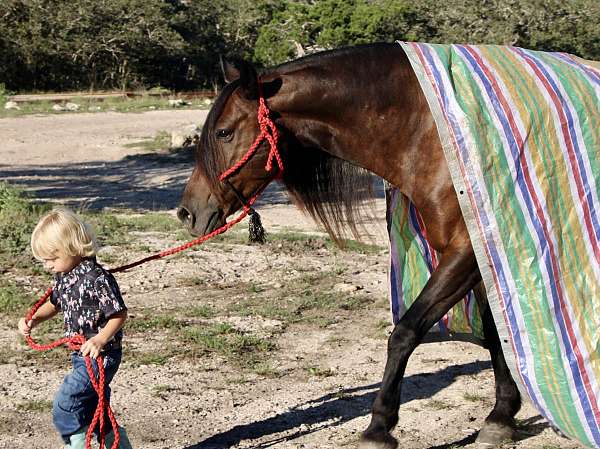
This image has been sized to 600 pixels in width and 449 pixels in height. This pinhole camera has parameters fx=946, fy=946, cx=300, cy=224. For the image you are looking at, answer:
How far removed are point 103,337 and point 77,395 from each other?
0.99 feet

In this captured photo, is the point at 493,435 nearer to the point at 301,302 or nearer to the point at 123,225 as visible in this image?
the point at 301,302

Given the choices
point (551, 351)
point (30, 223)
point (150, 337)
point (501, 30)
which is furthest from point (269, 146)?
point (501, 30)

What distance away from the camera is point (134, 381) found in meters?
5.02

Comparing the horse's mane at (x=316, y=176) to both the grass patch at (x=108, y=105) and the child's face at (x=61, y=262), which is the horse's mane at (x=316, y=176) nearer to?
the child's face at (x=61, y=262)

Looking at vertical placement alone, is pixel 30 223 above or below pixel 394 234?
below

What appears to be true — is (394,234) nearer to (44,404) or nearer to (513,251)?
(513,251)

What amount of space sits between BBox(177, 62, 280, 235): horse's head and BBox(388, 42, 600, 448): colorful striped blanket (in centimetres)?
73

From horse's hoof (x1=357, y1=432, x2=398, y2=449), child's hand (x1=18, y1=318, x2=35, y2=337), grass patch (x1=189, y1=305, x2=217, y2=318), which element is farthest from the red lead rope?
grass patch (x1=189, y1=305, x2=217, y2=318)

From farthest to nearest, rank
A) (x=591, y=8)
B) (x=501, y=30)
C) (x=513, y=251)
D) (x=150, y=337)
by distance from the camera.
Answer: (x=591, y=8), (x=501, y=30), (x=150, y=337), (x=513, y=251)

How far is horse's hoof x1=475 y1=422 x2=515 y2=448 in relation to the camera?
4.31 meters

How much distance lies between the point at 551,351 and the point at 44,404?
2463mm

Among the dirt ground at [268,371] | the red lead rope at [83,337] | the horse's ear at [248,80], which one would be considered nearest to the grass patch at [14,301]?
the dirt ground at [268,371]

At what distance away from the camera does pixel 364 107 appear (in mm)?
4004

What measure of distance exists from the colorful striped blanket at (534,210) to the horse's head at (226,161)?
727 mm
